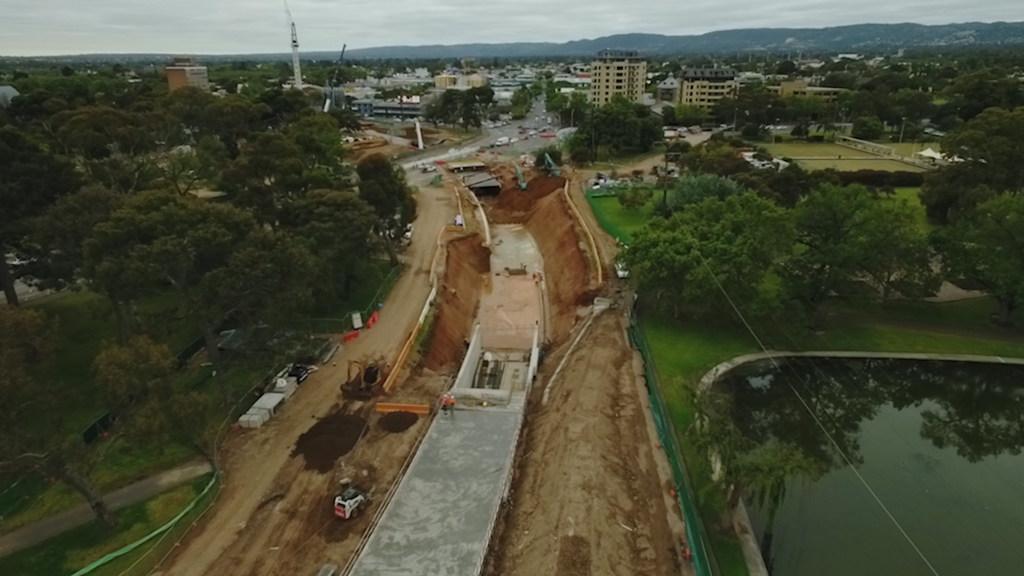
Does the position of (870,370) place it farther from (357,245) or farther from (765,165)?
(765,165)

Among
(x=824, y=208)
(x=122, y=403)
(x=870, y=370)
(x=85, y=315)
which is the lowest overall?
(x=870, y=370)

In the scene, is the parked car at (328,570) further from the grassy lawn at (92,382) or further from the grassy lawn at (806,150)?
the grassy lawn at (806,150)

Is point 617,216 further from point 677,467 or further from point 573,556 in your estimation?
point 573,556

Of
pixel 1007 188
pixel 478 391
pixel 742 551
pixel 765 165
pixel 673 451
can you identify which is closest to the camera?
pixel 742 551

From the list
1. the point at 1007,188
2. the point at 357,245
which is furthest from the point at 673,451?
the point at 1007,188

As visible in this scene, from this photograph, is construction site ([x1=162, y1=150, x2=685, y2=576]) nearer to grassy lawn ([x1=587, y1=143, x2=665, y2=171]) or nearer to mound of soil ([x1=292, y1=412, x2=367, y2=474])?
mound of soil ([x1=292, y1=412, x2=367, y2=474])

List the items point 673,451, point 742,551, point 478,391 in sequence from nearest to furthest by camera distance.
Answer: point 742,551, point 673,451, point 478,391

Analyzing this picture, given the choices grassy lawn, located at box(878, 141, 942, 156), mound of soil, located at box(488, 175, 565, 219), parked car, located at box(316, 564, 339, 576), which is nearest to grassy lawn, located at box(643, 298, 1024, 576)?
parked car, located at box(316, 564, 339, 576)

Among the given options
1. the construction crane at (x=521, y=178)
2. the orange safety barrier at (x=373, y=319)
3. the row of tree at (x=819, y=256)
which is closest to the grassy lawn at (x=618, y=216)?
the construction crane at (x=521, y=178)
